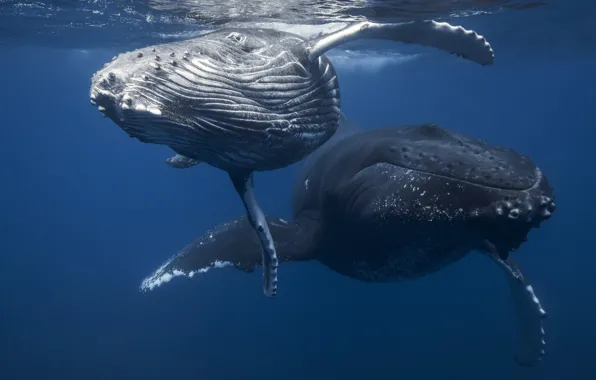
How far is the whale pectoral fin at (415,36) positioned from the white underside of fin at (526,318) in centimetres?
423

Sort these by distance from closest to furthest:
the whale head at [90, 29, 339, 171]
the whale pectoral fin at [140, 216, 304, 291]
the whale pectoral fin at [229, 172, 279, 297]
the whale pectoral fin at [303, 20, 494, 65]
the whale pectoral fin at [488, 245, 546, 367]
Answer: the whale head at [90, 29, 339, 171] < the whale pectoral fin at [303, 20, 494, 65] < the whale pectoral fin at [229, 172, 279, 297] < the whale pectoral fin at [140, 216, 304, 291] < the whale pectoral fin at [488, 245, 546, 367]

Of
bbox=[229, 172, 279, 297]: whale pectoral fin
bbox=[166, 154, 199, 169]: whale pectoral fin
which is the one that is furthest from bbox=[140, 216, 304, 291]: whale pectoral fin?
bbox=[166, 154, 199, 169]: whale pectoral fin

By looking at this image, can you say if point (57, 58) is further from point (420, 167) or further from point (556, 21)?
point (420, 167)

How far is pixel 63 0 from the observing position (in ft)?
56.6

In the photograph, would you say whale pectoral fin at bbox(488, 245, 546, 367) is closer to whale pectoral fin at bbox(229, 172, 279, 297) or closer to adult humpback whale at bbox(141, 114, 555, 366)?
adult humpback whale at bbox(141, 114, 555, 366)

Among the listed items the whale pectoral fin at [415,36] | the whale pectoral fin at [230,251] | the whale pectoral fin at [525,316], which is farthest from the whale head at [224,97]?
the whale pectoral fin at [525,316]

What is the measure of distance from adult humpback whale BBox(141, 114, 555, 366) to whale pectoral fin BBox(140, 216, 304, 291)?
0.06ft

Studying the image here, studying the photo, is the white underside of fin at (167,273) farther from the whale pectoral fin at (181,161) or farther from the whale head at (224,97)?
the whale head at (224,97)

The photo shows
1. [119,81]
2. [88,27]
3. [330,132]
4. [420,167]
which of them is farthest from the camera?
[88,27]

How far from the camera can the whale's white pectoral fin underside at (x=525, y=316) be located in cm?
873

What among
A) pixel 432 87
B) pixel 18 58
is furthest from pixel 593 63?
pixel 18 58

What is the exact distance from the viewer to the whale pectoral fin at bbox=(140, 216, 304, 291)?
7.67 metres

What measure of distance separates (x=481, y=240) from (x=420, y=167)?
3.70 ft

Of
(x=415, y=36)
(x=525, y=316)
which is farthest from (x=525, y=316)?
(x=415, y=36)
